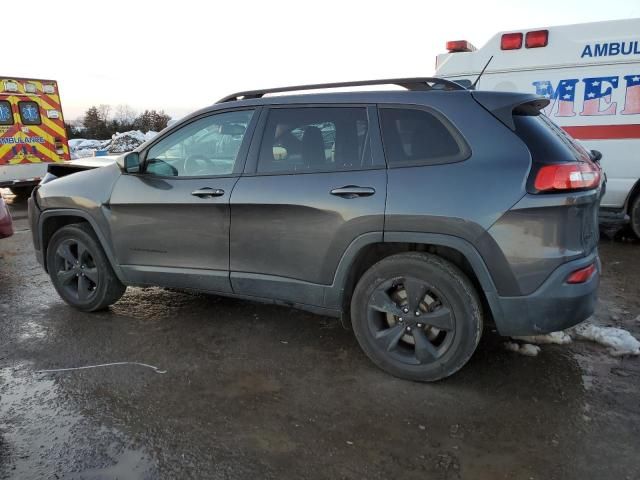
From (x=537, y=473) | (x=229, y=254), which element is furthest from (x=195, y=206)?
(x=537, y=473)

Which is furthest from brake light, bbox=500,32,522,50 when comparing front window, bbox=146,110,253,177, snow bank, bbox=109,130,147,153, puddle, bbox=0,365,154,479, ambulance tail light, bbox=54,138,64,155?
snow bank, bbox=109,130,147,153

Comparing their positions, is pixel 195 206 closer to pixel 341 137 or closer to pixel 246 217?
pixel 246 217

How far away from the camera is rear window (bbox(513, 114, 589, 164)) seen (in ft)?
9.18

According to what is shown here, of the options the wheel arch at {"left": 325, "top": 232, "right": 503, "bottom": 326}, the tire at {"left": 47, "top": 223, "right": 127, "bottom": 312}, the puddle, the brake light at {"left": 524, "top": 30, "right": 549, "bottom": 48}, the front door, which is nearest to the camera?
the puddle

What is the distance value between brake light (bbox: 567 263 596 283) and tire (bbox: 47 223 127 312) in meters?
3.43

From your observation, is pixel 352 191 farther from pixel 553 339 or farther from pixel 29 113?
pixel 29 113

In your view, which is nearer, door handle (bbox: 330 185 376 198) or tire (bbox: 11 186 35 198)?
door handle (bbox: 330 185 376 198)

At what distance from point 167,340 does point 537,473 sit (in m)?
2.65

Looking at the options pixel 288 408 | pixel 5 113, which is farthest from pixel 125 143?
pixel 288 408

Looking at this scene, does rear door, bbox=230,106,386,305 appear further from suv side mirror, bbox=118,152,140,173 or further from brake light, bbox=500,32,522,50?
brake light, bbox=500,32,522,50

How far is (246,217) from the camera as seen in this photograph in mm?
3488

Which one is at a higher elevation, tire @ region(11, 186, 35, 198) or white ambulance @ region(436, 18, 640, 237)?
white ambulance @ region(436, 18, 640, 237)

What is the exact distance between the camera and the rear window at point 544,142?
2.80 m

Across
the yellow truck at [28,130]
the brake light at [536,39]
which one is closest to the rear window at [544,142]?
the brake light at [536,39]
